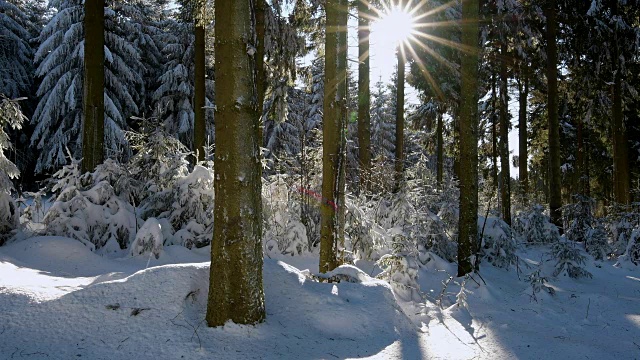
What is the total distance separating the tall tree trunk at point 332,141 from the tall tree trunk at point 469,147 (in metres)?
2.57

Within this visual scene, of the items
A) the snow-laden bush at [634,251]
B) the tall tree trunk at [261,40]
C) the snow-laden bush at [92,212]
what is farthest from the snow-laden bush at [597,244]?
the snow-laden bush at [92,212]

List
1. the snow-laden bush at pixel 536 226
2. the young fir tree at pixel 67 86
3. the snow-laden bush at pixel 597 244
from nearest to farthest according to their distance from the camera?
the snow-laden bush at pixel 597 244 < the snow-laden bush at pixel 536 226 < the young fir tree at pixel 67 86

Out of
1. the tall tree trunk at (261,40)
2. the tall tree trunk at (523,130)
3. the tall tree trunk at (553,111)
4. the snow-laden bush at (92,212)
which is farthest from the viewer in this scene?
the tall tree trunk at (523,130)

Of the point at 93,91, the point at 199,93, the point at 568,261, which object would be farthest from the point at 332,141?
the point at 199,93

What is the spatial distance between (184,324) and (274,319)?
35.4 inches

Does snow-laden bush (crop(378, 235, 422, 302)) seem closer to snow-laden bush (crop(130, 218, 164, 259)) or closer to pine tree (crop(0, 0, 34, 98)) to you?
snow-laden bush (crop(130, 218, 164, 259))

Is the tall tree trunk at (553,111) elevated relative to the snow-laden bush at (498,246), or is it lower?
elevated

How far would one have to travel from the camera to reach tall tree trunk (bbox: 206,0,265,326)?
3.89 metres

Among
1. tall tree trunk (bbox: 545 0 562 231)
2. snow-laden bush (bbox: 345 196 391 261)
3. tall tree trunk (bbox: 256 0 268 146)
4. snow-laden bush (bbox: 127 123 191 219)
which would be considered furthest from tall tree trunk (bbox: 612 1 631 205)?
snow-laden bush (bbox: 127 123 191 219)

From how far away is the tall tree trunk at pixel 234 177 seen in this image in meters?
3.89

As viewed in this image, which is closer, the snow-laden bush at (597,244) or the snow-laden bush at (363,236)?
the snow-laden bush at (363,236)

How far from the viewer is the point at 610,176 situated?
942 inches

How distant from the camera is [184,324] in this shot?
3.82 m

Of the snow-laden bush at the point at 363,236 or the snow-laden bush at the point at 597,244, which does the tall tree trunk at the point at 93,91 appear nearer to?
A: the snow-laden bush at the point at 363,236
